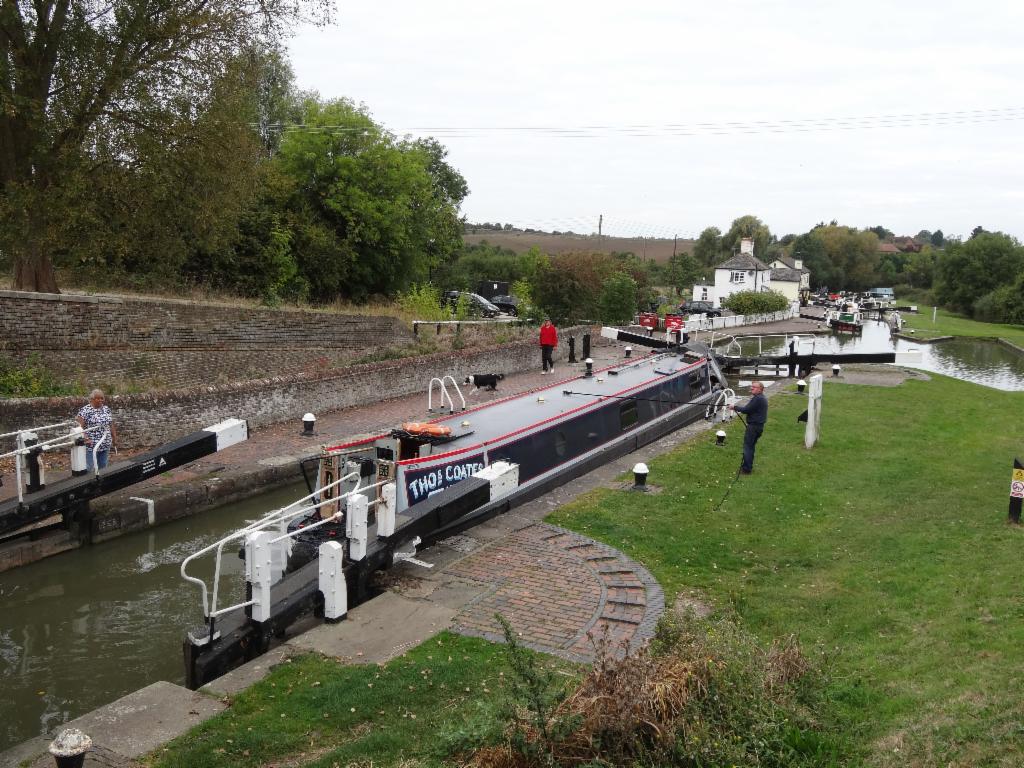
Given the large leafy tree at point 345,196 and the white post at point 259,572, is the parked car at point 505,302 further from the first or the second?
the white post at point 259,572

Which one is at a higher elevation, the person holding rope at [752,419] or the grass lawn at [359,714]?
the person holding rope at [752,419]

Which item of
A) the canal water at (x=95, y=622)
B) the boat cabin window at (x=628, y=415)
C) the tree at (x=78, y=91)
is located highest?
the tree at (x=78, y=91)

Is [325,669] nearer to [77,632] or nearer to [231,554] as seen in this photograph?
[77,632]

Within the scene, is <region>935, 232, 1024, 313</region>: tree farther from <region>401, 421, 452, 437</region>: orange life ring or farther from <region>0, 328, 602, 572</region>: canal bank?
<region>401, 421, 452, 437</region>: orange life ring

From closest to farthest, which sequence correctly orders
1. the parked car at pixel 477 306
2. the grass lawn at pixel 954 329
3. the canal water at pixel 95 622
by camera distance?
1. the canal water at pixel 95 622
2. the parked car at pixel 477 306
3. the grass lawn at pixel 954 329

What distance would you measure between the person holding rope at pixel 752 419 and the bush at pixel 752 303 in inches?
1369

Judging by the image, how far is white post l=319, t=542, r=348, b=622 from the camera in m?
6.93

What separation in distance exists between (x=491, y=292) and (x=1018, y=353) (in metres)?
24.0

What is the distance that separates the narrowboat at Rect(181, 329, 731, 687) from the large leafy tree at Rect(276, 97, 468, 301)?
14.6m

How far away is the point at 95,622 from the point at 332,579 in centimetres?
302

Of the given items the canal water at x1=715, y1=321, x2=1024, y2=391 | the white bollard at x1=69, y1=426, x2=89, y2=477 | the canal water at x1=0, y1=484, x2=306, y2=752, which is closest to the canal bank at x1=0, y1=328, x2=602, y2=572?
the canal water at x1=0, y1=484, x2=306, y2=752

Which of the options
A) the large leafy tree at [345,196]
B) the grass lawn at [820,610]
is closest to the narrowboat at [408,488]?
the grass lawn at [820,610]

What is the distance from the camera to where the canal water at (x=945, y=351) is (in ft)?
89.4

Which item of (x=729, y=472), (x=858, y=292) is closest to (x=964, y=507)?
(x=729, y=472)
